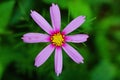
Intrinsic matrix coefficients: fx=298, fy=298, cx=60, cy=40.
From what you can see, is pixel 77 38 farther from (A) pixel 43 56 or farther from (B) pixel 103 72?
(B) pixel 103 72

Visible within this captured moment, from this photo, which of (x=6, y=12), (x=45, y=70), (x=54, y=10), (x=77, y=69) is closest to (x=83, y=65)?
(x=77, y=69)

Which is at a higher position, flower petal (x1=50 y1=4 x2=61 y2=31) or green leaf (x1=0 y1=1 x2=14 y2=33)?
green leaf (x1=0 y1=1 x2=14 y2=33)

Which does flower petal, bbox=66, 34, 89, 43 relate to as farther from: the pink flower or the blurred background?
the blurred background

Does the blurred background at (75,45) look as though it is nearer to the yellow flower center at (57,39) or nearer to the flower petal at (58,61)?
the yellow flower center at (57,39)

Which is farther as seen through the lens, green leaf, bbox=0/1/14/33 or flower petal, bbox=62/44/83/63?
green leaf, bbox=0/1/14/33

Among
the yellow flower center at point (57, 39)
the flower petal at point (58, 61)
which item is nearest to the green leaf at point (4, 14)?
the yellow flower center at point (57, 39)

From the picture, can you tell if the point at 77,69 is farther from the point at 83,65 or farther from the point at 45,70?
the point at 45,70

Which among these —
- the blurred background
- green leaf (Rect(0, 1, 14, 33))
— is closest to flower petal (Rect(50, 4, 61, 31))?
the blurred background
